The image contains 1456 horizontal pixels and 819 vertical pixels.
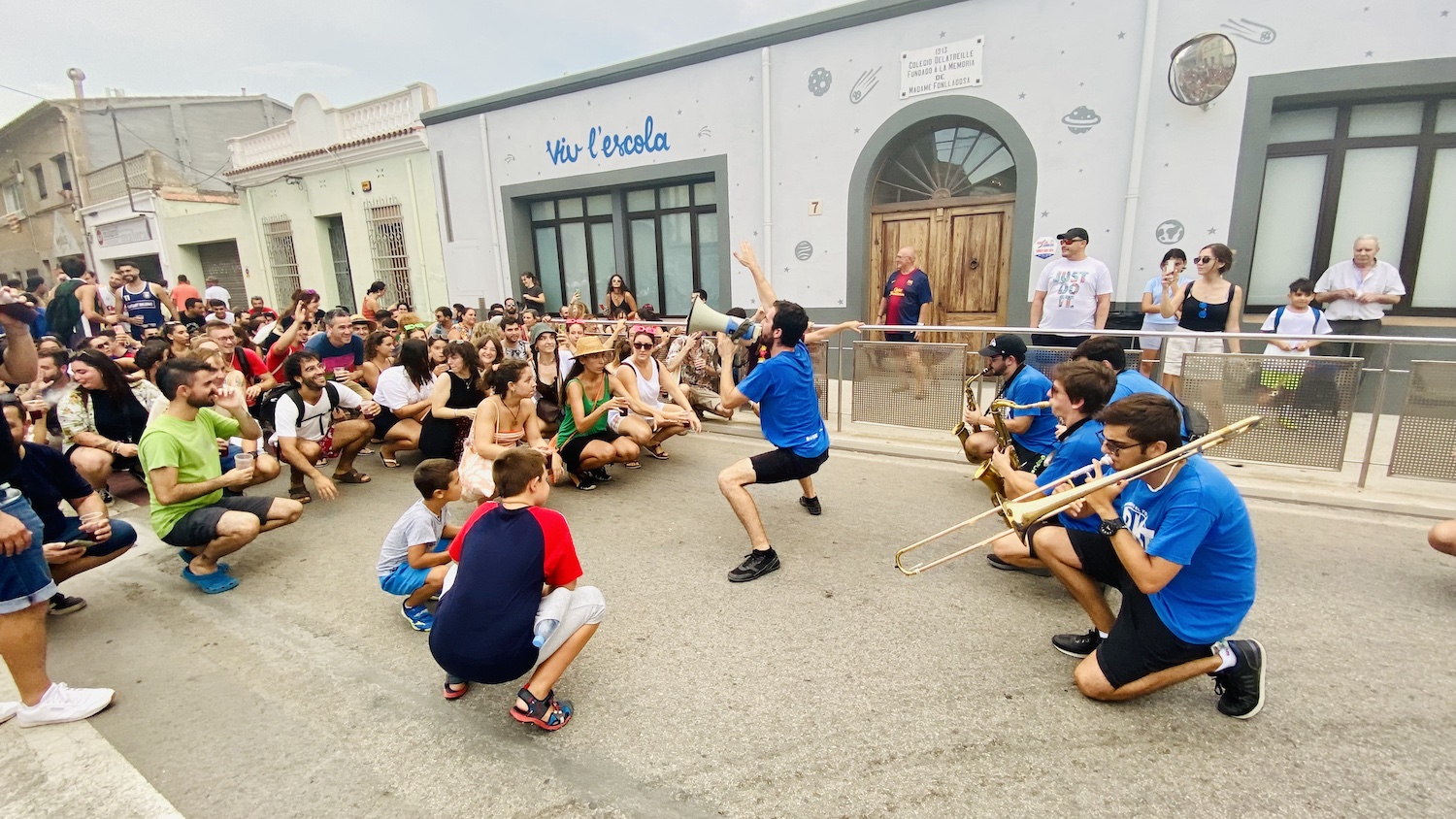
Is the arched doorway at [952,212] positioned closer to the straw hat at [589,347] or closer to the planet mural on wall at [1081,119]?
the planet mural on wall at [1081,119]

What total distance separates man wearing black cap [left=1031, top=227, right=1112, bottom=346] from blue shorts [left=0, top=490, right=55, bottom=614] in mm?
7011

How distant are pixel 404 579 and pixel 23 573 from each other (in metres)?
1.43

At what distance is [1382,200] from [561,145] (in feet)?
37.1

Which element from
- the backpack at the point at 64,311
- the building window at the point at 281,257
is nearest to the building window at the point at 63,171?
the building window at the point at 281,257

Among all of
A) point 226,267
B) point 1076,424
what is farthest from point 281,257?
point 1076,424

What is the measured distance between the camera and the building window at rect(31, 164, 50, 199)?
79.8 feet

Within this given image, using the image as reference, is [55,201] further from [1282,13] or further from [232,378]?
[1282,13]

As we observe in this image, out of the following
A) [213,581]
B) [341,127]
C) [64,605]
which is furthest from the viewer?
[341,127]

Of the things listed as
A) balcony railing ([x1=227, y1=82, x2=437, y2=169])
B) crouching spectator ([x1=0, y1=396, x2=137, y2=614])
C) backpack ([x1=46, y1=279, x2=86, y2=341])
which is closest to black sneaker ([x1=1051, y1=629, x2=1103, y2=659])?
crouching spectator ([x1=0, y1=396, x2=137, y2=614])

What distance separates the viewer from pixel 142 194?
19594 mm

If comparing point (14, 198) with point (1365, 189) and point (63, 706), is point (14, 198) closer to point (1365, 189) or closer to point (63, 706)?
point (63, 706)

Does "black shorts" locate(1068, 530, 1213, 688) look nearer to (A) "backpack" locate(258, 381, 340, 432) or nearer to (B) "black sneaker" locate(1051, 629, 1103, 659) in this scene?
(B) "black sneaker" locate(1051, 629, 1103, 659)

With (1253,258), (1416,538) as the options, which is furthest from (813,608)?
(1253,258)

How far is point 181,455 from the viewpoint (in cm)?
374
